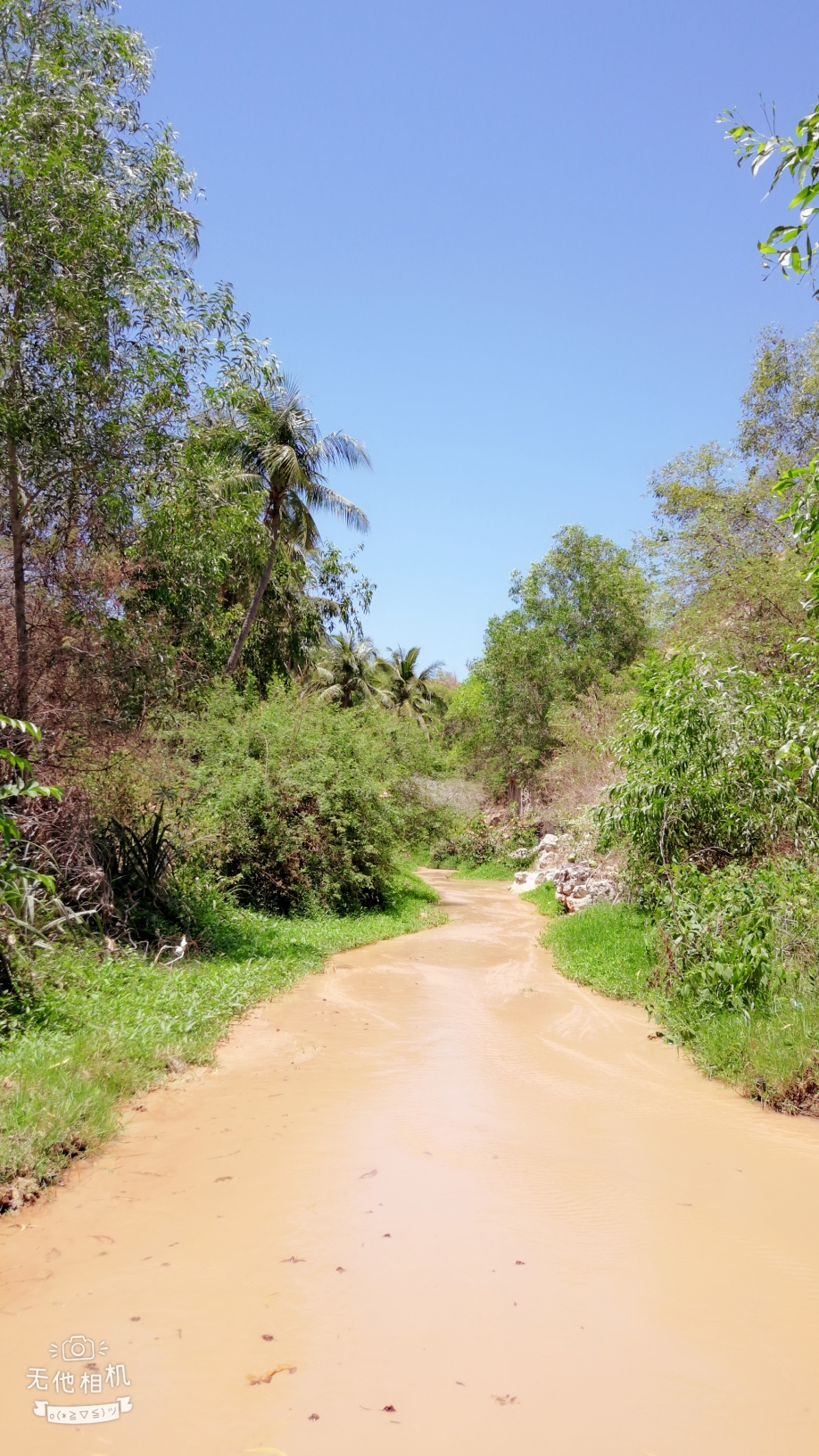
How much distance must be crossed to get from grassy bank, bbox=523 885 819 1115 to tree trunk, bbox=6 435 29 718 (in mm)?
7539

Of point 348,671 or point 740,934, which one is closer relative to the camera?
point 740,934

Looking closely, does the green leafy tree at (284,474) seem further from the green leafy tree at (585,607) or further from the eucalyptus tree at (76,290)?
the green leafy tree at (585,607)

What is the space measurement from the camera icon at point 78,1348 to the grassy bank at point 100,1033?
51.2 inches

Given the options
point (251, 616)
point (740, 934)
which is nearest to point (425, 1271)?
point (740, 934)

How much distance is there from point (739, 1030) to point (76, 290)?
9.75 meters

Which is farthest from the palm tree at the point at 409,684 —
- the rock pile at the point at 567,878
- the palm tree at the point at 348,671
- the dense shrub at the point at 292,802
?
the dense shrub at the point at 292,802

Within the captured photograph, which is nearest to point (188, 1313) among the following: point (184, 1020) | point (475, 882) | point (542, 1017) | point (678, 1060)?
point (184, 1020)

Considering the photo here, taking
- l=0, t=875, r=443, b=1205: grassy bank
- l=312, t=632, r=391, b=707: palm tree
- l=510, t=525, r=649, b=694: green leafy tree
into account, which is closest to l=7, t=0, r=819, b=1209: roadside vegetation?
l=0, t=875, r=443, b=1205: grassy bank

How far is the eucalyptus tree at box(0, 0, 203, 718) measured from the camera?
904 centimetres

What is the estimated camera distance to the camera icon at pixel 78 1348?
328cm

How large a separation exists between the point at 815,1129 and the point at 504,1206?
2616 millimetres

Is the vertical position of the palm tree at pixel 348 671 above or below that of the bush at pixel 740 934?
above

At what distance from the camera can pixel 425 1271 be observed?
13.3ft

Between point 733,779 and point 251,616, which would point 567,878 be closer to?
point 251,616
